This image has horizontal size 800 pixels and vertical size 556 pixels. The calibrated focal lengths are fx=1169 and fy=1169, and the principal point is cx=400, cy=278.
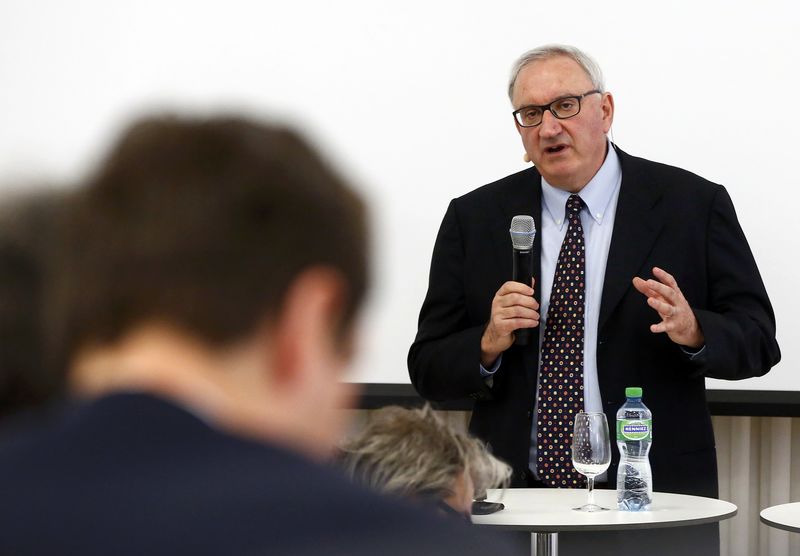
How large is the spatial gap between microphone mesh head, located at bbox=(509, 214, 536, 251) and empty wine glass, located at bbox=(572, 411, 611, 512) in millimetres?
488

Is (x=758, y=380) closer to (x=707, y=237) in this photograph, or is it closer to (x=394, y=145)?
(x=707, y=237)

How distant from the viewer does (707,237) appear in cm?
317

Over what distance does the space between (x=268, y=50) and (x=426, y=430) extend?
2932mm

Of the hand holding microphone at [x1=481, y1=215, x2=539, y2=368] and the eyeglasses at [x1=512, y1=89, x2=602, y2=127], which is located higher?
the eyeglasses at [x1=512, y1=89, x2=602, y2=127]

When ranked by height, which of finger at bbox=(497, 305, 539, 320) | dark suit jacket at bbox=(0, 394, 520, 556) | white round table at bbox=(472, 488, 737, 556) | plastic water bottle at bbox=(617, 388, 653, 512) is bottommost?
white round table at bbox=(472, 488, 737, 556)

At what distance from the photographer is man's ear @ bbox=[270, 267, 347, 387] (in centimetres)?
67

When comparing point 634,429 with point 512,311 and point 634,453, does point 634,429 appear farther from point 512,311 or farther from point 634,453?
point 512,311

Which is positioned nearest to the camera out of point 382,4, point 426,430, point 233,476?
point 233,476

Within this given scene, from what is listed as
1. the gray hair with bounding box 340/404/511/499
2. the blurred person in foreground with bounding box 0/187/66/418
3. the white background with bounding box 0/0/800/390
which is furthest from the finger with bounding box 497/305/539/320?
the blurred person in foreground with bounding box 0/187/66/418

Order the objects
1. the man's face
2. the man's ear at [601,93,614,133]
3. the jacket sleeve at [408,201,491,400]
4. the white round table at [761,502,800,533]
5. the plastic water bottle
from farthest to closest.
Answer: the man's ear at [601,93,614,133]
the man's face
the jacket sleeve at [408,201,491,400]
the plastic water bottle
the white round table at [761,502,800,533]

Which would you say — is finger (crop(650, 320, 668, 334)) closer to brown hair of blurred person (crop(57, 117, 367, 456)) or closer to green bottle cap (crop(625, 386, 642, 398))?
green bottle cap (crop(625, 386, 642, 398))

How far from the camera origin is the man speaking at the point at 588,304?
2986 millimetres

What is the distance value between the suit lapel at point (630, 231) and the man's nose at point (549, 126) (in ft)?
0.85

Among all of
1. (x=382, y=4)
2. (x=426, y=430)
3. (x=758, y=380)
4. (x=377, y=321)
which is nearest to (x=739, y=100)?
(x=758, y=380)
